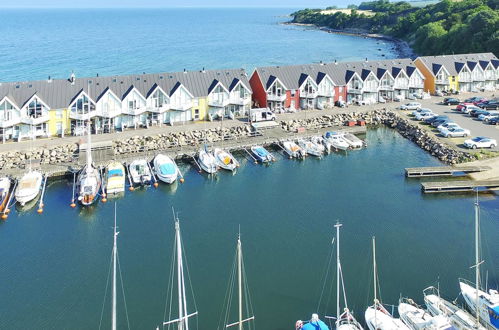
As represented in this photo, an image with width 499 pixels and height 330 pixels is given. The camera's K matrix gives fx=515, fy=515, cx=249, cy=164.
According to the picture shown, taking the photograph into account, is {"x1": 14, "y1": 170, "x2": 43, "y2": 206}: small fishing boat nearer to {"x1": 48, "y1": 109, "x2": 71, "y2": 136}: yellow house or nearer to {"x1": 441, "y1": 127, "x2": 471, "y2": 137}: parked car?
{"x1": 48, "y1": 109, "x2": 71, "y2": 136}: yellow house

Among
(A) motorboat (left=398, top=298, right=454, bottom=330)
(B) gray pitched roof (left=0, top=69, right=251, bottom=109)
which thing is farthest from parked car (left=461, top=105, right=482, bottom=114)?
(A) motorboat (left=398, top=298, right=454, bottom=330)

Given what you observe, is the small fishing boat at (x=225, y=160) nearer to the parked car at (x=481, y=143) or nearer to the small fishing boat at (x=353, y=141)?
the small fishing boat at (x=353, y=141)

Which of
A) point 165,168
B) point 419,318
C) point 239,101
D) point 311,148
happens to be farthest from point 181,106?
point 419,318

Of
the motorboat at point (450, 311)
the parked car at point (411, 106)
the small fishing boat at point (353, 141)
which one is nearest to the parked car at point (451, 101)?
the parked car at point (411, 106)

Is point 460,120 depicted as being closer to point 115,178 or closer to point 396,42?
point 115,178

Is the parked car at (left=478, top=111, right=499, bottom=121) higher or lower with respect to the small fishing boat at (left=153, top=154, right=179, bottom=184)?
higher
